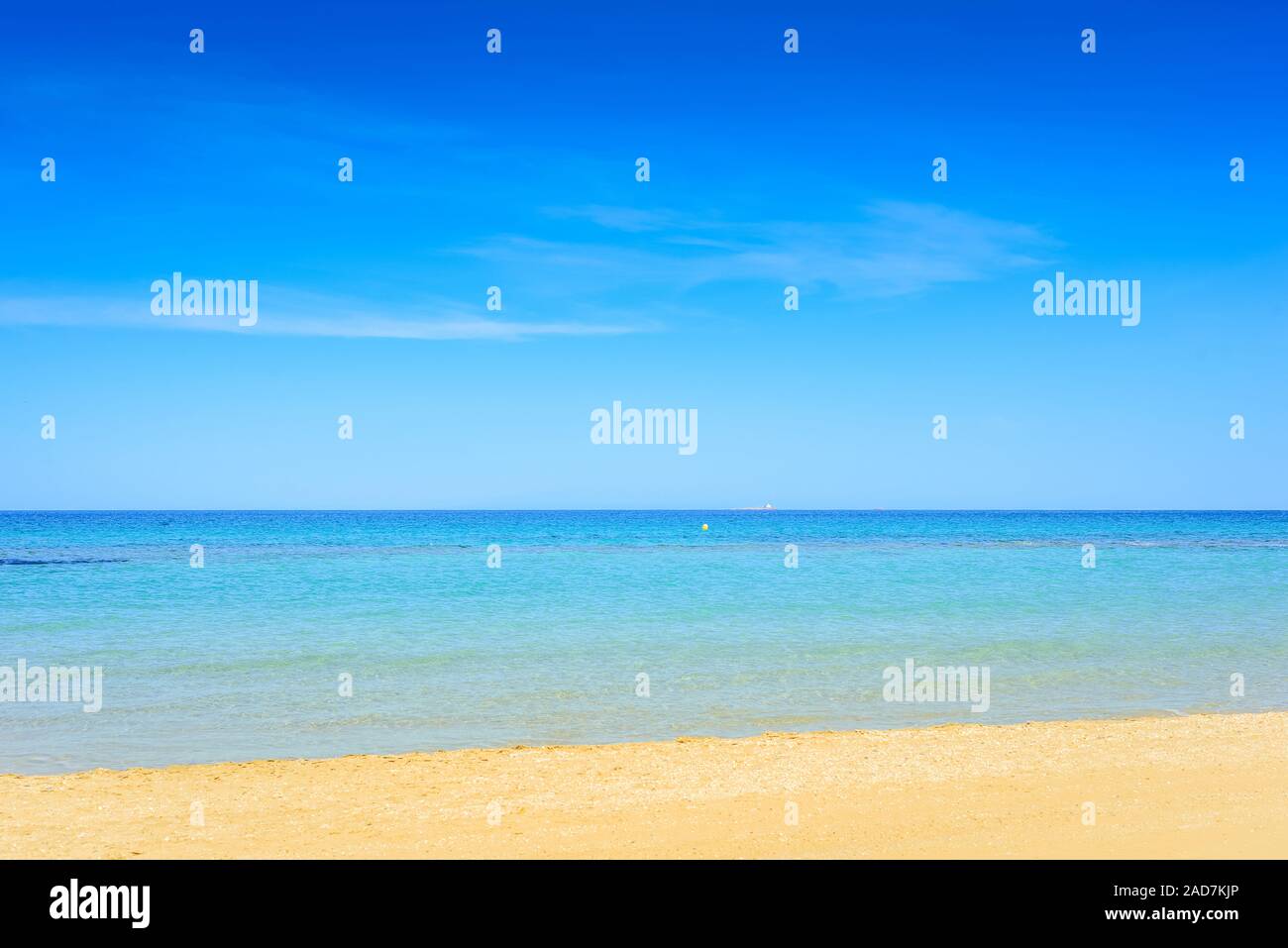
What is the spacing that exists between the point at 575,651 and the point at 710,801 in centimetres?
812

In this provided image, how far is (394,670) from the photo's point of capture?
44.7 ft

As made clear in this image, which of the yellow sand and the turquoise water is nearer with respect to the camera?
the yellow sand

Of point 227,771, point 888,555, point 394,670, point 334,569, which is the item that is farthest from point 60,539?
point 227,771

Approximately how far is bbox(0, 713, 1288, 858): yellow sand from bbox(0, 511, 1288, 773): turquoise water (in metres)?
1.30

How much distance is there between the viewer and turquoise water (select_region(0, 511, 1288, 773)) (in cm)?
1059

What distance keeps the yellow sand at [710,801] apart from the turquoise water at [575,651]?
130 cm

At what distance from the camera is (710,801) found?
722 centimetres

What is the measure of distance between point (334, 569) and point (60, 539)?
1306 inches

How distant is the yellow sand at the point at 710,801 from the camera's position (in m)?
6.12

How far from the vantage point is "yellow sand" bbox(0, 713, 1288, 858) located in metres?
6.12

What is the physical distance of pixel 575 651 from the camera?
1517cm

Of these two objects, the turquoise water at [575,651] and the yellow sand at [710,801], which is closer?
the yellow sand at [710,801]

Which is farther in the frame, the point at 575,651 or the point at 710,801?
the point at 575,651

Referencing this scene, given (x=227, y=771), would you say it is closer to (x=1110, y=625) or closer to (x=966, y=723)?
(x=966, y=723)
